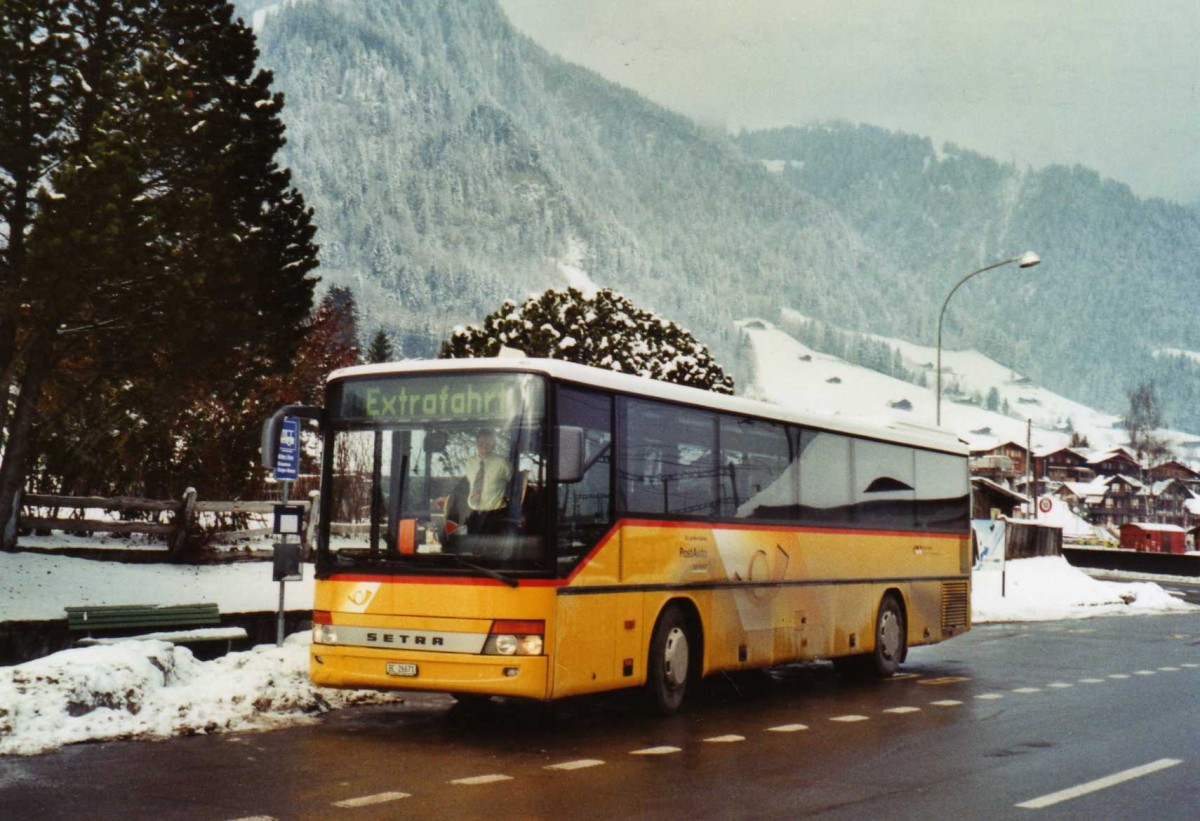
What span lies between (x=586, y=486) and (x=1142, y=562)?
63.9 metres

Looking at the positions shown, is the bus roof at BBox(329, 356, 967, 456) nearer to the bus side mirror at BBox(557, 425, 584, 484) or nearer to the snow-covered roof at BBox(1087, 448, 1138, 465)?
the bus side mirror at BBox(557, 425, 584, 484)

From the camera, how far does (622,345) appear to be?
6041cm

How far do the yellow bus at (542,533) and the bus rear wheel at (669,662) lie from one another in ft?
0.06

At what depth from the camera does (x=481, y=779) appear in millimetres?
9203

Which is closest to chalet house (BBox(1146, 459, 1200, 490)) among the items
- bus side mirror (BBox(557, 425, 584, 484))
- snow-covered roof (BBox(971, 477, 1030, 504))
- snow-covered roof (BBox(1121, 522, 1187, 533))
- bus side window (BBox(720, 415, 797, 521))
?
snow-covered roof (BBox(1121, 522, 1187, 533))

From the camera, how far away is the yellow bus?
11.0 meters

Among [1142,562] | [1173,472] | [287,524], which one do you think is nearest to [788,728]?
[287,524]

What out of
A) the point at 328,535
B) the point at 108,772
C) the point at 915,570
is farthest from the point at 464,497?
the point at 915,570

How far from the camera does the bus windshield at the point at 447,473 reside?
11.0 metres

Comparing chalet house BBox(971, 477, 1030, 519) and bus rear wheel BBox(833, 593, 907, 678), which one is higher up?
chalet house BBox(971, 477, 1030, 519)

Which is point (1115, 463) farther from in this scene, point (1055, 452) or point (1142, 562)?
point (1142, 562)

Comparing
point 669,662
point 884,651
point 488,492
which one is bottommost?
point 884,651

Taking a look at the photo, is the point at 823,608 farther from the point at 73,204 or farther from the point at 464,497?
the point at 73,204

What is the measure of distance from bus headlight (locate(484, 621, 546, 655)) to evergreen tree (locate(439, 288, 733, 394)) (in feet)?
150
